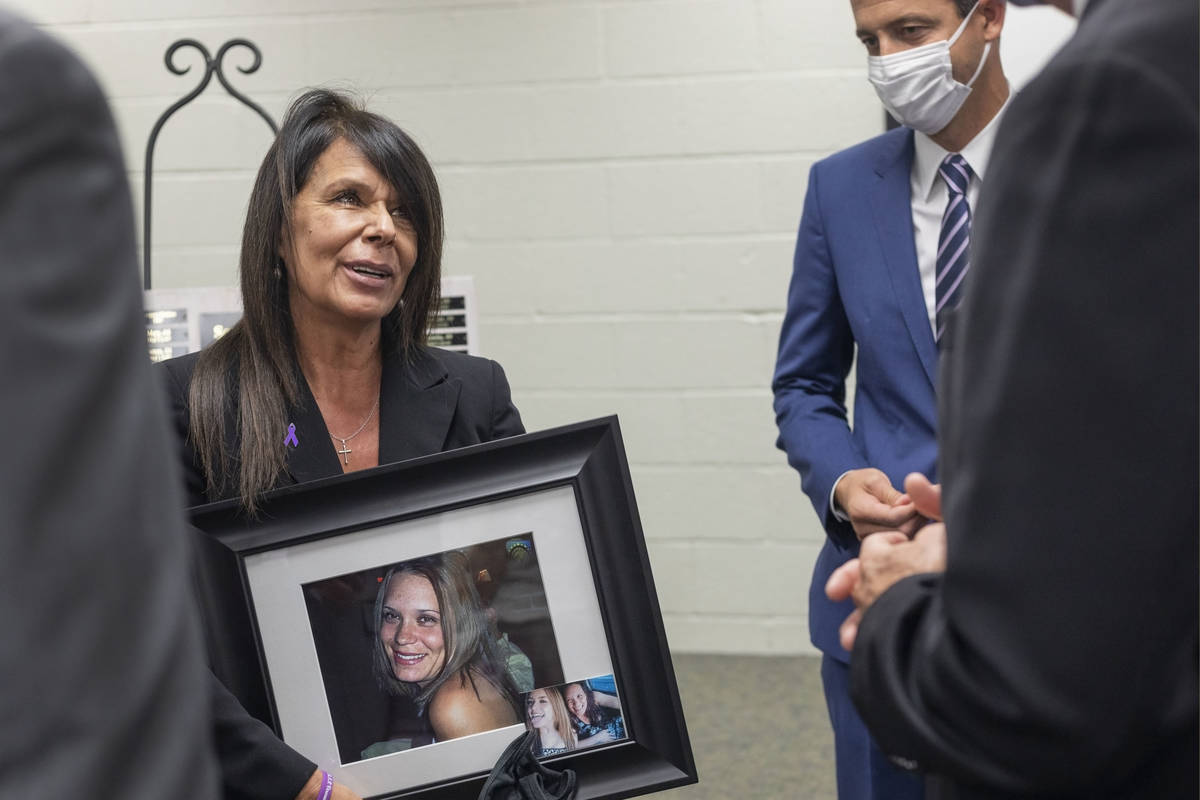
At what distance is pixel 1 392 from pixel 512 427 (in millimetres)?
1312

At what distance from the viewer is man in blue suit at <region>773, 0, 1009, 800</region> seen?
66.7 inches

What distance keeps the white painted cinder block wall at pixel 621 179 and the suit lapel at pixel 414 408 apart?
1.94m

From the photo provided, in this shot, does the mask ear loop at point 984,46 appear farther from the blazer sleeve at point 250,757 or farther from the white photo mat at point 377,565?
the blazer sleeve at point 250,757

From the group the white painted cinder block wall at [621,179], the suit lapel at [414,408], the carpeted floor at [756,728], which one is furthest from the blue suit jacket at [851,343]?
the white painted cinder block wall at [621,179]

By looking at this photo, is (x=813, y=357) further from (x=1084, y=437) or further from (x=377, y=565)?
(x=1084, y=437)

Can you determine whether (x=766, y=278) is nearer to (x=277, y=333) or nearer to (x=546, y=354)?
(x=546, y=354)

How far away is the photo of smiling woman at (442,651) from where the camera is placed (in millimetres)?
1353

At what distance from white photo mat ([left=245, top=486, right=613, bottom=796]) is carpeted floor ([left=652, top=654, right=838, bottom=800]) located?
1713 mm

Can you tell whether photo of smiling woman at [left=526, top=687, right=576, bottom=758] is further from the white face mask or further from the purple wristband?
the white face mask

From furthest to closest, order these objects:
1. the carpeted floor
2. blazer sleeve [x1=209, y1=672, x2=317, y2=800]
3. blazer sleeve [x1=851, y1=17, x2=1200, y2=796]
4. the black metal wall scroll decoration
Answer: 1. the carpeted floor
2. the black metal wall scroll decoration
3. blazer sleeve [x1=209, y1=672, x2=317, y2=800]
4. blazer sleeve [x1=851, y1=17, x2=1200, y2=796]

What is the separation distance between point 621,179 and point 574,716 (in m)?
2.45

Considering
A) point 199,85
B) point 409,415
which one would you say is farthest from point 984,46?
point 199,85

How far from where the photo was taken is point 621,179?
3.60 meters

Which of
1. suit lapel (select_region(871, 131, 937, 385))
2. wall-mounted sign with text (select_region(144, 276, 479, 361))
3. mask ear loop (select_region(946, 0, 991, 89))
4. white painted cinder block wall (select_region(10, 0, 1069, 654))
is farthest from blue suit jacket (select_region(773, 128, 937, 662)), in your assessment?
white painted cinder block wall (select_region(10, 0, 1069, 654))
